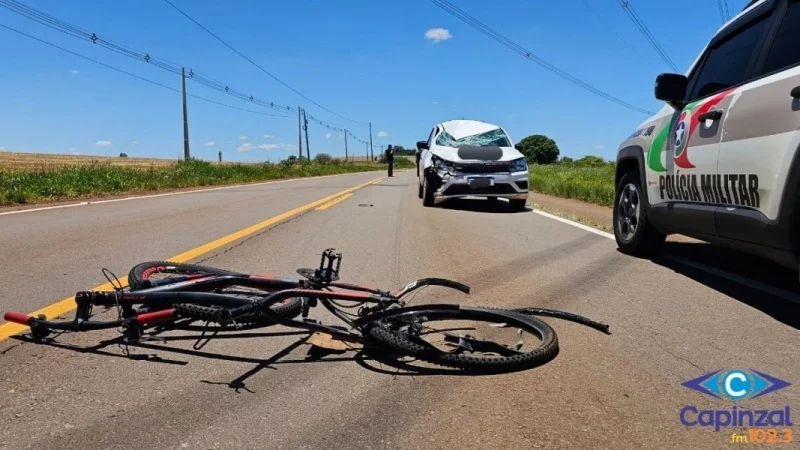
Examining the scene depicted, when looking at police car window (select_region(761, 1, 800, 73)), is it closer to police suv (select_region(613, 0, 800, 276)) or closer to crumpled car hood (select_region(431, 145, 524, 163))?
police suv (select_region(613, 0, 800, 276))

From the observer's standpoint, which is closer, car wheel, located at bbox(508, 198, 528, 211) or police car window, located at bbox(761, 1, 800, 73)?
police car window, located at bbox(761, 1, 800, 73)

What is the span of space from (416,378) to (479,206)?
35.1 feet

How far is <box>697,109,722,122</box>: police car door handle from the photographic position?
4426 millimetres

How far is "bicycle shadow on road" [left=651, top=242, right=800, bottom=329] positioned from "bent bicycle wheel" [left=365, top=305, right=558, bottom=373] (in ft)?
5.88

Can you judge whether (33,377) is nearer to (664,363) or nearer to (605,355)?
(605,355)

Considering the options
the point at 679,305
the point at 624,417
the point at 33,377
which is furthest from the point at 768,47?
the point at 33,377

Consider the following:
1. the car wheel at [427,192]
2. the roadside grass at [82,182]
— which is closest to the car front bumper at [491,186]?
the car wheel at [427,192]

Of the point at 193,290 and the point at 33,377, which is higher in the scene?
the point at 193,290

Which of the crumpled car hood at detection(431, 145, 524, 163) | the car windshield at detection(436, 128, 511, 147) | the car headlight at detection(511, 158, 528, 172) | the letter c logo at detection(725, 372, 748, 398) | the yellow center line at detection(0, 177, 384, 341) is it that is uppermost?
the car windshield at detection(436, 128, 511, 147)

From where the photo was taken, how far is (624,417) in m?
2.56

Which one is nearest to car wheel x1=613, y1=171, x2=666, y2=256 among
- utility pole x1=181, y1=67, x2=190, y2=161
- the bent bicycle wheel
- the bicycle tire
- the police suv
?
the police suv

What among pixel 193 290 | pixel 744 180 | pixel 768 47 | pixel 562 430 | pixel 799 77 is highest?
pixel 768 47

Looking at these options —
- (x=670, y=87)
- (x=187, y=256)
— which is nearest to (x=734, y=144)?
(x=670, y=87)

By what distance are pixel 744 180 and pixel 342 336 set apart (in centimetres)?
278
